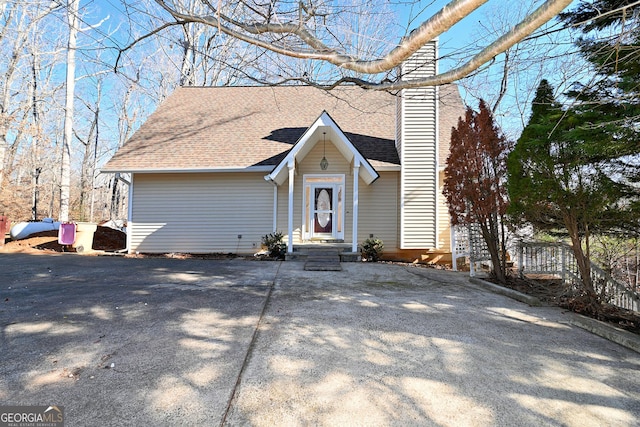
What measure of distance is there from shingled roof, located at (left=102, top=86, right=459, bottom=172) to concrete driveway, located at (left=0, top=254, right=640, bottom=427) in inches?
240

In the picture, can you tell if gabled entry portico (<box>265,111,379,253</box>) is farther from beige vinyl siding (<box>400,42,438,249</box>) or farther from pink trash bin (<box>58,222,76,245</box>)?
pink trash bin (<box>58,222,76,245</box>)

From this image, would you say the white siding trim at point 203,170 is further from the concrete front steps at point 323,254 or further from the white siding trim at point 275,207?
the concrete front steps at point 323,254


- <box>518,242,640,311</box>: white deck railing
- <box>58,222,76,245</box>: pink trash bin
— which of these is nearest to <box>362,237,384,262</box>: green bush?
<box>518,242,640,311</box>: white deck railing

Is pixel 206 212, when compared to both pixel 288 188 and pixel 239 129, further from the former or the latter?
pixel 239 129

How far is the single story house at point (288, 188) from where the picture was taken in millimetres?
9766

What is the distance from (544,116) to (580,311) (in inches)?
111

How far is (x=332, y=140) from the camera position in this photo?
32.9ft

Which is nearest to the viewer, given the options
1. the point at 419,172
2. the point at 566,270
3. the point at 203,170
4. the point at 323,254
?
the point at 566,270

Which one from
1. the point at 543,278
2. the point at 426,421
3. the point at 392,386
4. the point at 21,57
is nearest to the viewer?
the point at 426,421

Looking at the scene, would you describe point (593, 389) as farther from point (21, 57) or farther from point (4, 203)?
point (21, 57)

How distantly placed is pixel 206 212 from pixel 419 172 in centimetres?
691

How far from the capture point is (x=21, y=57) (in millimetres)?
19078

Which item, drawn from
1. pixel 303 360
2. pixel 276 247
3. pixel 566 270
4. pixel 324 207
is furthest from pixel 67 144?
pixel 566 270

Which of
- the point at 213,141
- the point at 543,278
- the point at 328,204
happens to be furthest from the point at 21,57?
the point at 543,278
